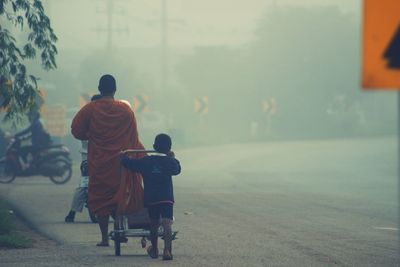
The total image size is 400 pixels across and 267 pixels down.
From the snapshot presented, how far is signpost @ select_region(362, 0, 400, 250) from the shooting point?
8.55 ft

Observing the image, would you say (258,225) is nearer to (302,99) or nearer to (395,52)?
Result: (395,52)

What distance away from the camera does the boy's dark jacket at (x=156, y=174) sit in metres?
9.12

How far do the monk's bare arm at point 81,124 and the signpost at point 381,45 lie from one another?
7.69 metres

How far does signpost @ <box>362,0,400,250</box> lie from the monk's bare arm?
7687mm

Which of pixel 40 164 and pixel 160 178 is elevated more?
pixel 160 178

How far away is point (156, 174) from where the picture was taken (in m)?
9.14

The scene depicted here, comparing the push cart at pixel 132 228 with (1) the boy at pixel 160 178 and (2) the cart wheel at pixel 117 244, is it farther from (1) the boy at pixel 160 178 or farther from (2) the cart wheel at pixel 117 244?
(1) the boy at pixel 160 178

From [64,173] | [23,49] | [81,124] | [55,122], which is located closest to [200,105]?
[55,122]

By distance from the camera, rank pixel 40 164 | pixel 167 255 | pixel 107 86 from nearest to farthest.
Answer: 1. pixel 167 255
2. pixel 107 86
3. pixel 40 164

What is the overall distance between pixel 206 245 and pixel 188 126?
56.9m

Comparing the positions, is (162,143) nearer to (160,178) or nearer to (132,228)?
(160,178)

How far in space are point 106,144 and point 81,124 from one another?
0.36m

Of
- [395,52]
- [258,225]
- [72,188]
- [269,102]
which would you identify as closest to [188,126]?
[269,102]

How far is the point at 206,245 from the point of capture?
10.6 meters
